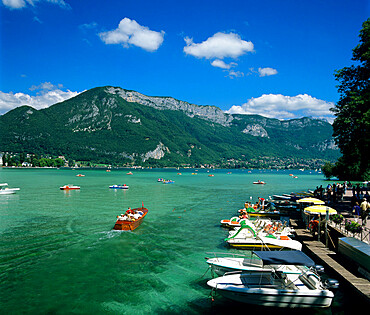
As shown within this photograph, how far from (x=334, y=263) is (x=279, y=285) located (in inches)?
229

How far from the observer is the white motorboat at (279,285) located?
1141 centimetres

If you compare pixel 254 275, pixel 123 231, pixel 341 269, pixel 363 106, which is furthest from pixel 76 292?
pixel 363 106

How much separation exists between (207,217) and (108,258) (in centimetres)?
1764

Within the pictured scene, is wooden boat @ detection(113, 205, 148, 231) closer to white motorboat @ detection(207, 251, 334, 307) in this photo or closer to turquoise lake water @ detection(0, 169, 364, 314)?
turquoise lake water @ detection(0, 169, 364, 314)

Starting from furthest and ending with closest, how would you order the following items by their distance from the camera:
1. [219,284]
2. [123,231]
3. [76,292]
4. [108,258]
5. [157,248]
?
[123,231] < [157,248] < [108,258] < [76,292] < [219,284]

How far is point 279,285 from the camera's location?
473 inches

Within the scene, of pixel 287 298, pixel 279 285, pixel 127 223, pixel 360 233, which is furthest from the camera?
pixel 127 223

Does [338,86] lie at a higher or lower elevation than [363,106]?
higher

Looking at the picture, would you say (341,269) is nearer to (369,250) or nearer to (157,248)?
(369,250)

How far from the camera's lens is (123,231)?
996 inches

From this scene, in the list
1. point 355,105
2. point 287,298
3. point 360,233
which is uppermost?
point 355,105

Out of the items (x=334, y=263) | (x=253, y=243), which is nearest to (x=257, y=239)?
(x=253, y=243)

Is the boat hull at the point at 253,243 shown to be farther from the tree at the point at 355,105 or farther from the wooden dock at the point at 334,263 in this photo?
the tree at the point at 355,105

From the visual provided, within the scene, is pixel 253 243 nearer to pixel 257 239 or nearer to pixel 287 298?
pixel 257 239
